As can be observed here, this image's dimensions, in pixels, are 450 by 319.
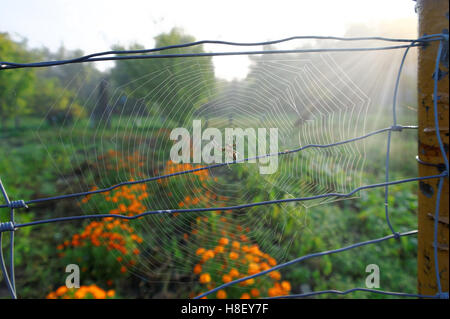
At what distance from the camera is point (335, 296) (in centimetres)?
191

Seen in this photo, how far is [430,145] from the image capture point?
2.58ft

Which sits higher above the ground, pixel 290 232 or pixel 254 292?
pixel 290 232

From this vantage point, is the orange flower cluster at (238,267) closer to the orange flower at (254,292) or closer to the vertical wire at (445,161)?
the orange flower at (254,292)

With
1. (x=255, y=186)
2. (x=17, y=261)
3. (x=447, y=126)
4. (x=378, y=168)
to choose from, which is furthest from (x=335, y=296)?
(x=378, y=168)

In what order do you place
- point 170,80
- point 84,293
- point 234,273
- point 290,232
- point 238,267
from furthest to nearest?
point 290,232 < point 238,267 < point 234,273 < point 170,80 < point 84,293

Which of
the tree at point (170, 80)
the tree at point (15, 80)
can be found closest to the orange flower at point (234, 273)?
the tree at point (170, 80)

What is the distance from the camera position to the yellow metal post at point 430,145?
0.76 m

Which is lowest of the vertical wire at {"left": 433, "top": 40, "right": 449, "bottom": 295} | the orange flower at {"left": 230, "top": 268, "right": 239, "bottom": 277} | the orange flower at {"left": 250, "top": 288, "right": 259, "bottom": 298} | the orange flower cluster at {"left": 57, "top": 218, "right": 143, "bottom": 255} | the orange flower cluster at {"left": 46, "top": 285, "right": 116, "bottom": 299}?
the orange flower at {"left": 250, "top": 288, "right": 259, "bottom": 298}

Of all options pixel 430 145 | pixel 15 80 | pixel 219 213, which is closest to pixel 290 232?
pixel 219 213

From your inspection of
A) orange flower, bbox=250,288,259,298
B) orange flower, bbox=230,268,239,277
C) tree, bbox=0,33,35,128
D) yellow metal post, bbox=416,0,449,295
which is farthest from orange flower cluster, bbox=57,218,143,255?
yellow metal post, bbox=416,0,449,295

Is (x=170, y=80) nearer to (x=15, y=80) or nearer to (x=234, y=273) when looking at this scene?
(x=234, y=273)

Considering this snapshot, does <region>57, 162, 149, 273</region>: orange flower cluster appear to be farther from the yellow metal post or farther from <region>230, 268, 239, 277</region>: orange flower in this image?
the yellow metal post

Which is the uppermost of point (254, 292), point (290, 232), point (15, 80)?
point (15, 80)

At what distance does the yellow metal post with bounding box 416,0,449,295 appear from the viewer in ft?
2.50
